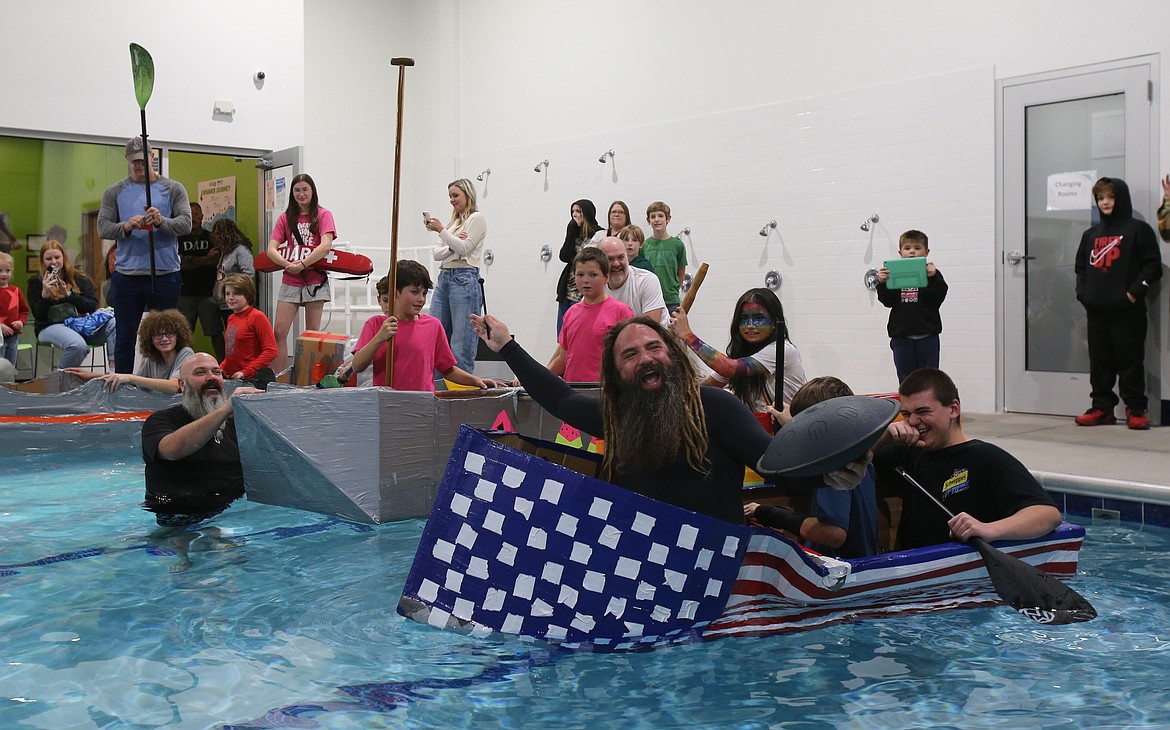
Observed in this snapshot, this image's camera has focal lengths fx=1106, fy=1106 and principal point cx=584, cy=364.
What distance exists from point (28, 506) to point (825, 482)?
4.46m

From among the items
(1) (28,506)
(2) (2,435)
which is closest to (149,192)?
(2) (2,435)

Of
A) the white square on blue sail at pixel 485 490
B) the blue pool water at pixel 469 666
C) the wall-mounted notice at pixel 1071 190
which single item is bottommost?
the blue pool water at pixel 469 666

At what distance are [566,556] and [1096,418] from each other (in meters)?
5.92

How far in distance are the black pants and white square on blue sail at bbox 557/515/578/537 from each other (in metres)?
5.95

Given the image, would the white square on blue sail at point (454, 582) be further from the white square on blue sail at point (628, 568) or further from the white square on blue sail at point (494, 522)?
the white square on blue sail at point (628, 568)

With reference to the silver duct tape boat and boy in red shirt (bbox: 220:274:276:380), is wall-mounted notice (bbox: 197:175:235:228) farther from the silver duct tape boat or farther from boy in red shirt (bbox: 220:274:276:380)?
the silver duct tape boat

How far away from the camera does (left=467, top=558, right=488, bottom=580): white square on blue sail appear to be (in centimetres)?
328

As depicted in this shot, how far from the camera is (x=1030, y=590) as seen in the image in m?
3.38

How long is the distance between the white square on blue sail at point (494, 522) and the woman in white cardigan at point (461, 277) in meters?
5.59

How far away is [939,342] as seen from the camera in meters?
8.91

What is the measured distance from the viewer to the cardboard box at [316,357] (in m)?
7.66

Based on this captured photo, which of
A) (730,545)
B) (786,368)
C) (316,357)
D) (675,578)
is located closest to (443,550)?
(675,578)

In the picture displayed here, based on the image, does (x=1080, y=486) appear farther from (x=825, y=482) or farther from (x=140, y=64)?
(x=140, y=64)

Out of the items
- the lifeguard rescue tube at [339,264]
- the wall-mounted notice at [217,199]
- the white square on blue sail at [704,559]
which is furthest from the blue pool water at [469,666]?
the wall-mounted notice at [217,199]
